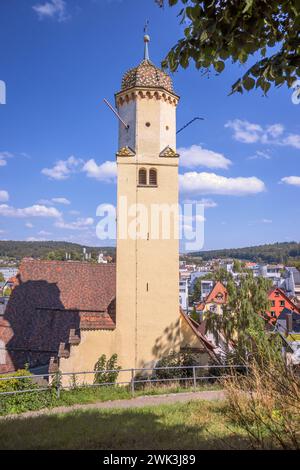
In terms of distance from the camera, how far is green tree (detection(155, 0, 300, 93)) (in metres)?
3.37

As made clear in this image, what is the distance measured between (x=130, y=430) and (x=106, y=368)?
8.26 meters

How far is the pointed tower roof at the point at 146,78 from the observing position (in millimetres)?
15779

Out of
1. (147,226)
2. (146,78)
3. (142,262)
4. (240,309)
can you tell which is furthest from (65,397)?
(146,78)

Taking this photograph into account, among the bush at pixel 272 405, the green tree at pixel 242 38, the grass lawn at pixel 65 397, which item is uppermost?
the green tree at pixel 242 38

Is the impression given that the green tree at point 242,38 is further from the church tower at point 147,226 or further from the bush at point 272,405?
the church tower at point 147,226

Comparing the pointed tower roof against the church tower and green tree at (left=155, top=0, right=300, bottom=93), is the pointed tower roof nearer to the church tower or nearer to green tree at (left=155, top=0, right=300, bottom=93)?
the church tower

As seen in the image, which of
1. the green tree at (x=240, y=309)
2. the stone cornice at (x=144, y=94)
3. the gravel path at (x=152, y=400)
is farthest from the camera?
the green tree at (x=240, y=309)

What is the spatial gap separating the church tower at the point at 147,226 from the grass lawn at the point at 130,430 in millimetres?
6569

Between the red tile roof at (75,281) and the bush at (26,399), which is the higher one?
the red tile roof at (75,281)

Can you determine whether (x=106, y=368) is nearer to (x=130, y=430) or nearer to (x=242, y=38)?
(x=130, y=430)

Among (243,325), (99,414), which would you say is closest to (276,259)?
(243,325)

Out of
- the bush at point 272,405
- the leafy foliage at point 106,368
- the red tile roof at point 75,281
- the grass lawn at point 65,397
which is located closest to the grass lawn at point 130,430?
the bush at point 272,405

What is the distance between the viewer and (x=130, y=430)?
5953 mm
